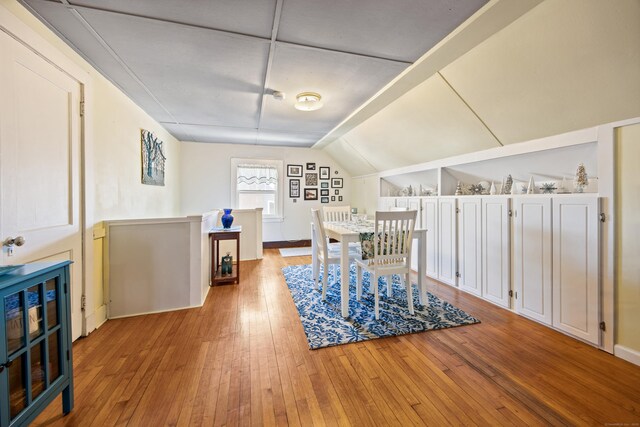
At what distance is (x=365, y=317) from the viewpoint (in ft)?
7.97

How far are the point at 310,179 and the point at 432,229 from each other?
3190 mm

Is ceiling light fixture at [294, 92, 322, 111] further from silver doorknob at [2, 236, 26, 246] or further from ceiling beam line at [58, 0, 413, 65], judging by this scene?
silver doorknob at [2, 236, 26, 246]

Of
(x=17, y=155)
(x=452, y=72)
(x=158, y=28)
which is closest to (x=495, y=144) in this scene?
(x=452, y=72)

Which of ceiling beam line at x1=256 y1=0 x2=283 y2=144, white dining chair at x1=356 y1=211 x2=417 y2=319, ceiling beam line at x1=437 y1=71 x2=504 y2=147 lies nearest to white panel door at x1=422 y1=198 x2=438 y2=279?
ceiling beam line at x1=437 y1=71 x2=504 y2=147

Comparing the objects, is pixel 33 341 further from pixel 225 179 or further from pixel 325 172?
pixel 325 172

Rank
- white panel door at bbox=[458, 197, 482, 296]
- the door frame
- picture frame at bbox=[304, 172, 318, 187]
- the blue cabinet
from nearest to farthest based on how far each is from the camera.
→ the blue cabinet, the door frame, white panel door at bbox=[458, 197, 482, 296], picture frame at bbox=[304, 172, 318, 187]

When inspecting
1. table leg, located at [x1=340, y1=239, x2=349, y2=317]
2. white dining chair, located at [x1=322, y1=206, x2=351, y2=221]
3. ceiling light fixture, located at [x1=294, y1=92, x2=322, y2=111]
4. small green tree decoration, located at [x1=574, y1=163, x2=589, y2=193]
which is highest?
ceiling light fixture, located at [x1=294, y1=92, x2=322, y2=111]

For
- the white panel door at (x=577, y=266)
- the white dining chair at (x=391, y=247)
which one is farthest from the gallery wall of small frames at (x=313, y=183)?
the white panel door at (x=577, y=266)

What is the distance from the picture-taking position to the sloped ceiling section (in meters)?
1.48

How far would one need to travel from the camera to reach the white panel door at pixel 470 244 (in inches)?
114

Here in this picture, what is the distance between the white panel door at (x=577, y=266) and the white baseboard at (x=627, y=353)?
10cm

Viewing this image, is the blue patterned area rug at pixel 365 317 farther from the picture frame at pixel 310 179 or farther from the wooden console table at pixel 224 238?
the picture frame at pixel 310 179

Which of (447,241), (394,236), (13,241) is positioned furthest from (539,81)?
(13,241)

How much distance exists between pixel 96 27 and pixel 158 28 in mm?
418
